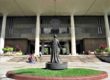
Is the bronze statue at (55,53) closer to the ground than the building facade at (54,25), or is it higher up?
closer to the ground

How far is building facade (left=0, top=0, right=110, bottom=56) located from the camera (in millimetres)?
29875

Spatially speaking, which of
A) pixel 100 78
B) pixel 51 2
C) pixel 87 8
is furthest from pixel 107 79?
pixel 87 8

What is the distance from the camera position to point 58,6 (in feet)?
91.4

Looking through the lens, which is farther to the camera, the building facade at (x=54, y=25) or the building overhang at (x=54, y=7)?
the building facade at (x=54, y=25)

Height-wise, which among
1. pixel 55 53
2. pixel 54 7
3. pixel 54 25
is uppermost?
pixel 54 7

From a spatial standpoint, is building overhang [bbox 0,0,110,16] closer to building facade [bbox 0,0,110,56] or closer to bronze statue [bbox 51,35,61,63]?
building facade [bbox 0,0,110,56]

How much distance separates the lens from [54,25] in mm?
34000

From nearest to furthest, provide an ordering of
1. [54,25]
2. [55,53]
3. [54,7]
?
[55,53], [54,7], [54,25]

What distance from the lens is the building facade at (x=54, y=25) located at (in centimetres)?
2988

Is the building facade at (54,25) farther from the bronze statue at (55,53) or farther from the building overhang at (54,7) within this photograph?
the bronze statue at (55,53)

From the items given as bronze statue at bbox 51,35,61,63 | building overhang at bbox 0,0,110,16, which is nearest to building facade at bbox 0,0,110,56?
building overhang at bbox 0,0,110,16

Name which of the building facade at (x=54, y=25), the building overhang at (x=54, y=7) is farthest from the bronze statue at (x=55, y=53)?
the building facade at (x=54, y=25)

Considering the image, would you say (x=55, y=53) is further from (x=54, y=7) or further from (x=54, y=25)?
(x=54, y=25)

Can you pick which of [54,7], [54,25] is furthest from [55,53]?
[54,25]
